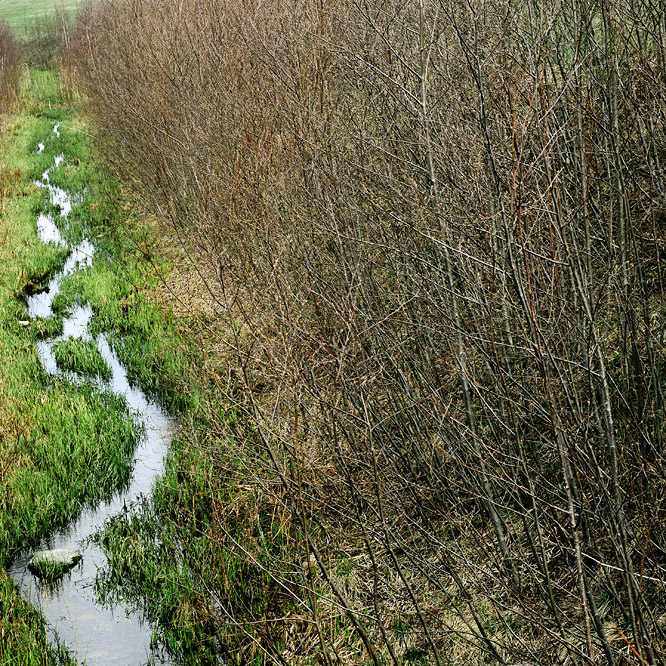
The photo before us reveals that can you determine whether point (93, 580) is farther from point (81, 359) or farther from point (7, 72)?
point (7, 72)

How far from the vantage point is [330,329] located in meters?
4.94

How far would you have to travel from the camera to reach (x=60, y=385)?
22.8 ft

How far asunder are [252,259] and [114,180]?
9.91m

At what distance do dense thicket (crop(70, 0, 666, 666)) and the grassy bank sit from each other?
1.07 m

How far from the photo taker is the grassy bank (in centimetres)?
504

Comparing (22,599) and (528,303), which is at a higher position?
(528,303)

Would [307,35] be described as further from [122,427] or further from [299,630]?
[299,630]

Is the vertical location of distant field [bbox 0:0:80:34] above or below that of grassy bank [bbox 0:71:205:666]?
above

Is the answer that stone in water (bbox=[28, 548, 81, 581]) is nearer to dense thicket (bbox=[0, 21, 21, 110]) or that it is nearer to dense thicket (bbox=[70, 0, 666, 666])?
dense thicket (bbox=[70, 0, 666, 666])

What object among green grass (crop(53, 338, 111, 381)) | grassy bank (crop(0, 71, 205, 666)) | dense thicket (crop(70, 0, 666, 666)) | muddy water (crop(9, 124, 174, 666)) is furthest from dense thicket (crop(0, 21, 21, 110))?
muddy water (crop(9, 124, 174, 666))

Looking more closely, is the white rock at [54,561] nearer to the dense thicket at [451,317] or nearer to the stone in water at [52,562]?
the stone in water at [52,562]

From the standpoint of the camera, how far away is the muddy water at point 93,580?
13.4 feet

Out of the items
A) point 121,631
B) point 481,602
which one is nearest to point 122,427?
point 121,631

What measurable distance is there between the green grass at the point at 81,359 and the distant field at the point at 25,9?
48.1 meters
